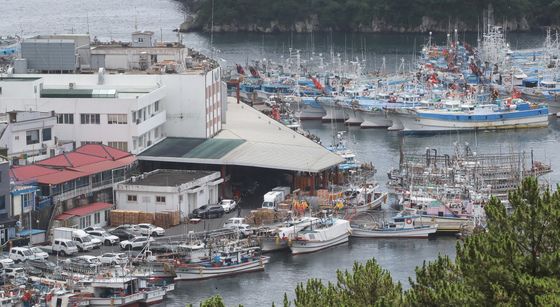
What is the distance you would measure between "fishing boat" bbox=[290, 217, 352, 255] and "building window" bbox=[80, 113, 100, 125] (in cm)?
439

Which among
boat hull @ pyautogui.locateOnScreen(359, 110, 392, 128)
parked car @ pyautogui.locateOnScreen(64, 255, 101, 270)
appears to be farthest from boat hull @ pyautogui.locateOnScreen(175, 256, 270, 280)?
boat hull @ pyautogui.locateOnScreen(359, 110, 392, 128)

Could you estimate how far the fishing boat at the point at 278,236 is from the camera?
24359mm

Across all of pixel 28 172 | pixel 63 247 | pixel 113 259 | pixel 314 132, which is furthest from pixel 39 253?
pixel 314 132

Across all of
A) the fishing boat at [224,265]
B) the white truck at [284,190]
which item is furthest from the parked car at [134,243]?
the white truck at [284,190]

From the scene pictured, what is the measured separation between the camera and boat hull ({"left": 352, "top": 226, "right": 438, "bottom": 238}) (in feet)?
83.7

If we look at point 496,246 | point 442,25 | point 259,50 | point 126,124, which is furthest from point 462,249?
point 442,25

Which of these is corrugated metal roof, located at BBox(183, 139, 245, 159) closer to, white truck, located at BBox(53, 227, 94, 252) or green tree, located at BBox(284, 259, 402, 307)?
white truck, located at BBox(53, 227, 94, 252)

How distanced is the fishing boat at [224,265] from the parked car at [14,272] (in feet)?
7.49

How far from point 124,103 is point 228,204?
8.24 feet

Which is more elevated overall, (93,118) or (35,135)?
(93,118)

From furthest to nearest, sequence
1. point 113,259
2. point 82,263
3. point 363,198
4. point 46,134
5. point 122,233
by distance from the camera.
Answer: point 363,198
point 46,134
point 122,233
point 113,259
point 82,263

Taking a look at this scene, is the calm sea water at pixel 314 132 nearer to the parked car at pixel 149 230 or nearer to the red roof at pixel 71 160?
the parked car at pixel 149 230

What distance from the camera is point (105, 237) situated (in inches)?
938

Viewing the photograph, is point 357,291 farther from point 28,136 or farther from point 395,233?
point 28,136
